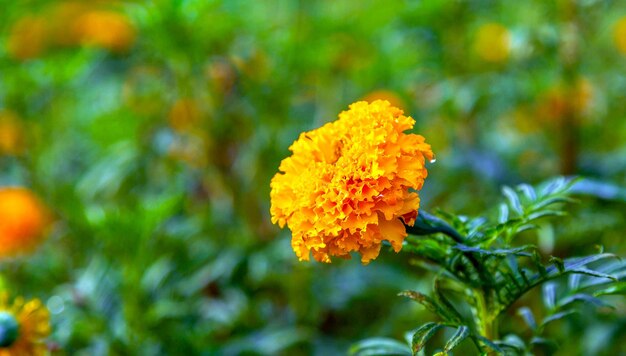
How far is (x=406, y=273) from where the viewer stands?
1.68 m

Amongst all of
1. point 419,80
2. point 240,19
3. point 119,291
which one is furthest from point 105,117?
point 419,80

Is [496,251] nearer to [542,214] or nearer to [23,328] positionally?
[542,214]

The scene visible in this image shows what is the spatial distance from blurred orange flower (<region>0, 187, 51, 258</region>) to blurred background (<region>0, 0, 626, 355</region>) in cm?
5

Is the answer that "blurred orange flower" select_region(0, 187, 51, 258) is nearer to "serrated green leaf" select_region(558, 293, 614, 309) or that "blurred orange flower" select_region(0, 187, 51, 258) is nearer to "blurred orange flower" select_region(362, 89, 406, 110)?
"blurred orange flower" select_region(362, 89, 406, 110)

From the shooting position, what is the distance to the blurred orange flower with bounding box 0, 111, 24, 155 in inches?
82.9

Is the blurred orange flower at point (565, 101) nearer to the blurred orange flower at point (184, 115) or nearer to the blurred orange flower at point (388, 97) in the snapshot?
the blurred orange flower at point (388, 97)

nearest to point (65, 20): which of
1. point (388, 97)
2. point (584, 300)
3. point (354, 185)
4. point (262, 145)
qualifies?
point (262, 145)

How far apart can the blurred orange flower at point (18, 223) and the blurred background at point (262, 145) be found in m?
0.05

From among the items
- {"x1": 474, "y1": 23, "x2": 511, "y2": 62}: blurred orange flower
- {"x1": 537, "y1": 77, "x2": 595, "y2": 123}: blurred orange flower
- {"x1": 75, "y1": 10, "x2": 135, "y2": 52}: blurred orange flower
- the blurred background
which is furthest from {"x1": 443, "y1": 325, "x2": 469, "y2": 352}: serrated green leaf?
{"x1": 75, "y1": 10, "x2": 135, "y2": 52}: blurred orange flower

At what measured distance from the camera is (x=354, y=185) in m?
0.77

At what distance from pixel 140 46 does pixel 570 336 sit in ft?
4.84

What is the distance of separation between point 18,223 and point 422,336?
1446 millimetres

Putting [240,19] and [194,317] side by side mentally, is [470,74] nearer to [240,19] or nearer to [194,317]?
[240,19]

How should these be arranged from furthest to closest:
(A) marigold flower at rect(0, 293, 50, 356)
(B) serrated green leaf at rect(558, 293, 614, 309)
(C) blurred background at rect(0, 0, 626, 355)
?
(C) blurred background at rect(0, 0, 626, 355) → (A) marigold flower at rect(0, 293, 50, 356) → (B) serrated green leaf at rect(558, 293, 614, 309)
